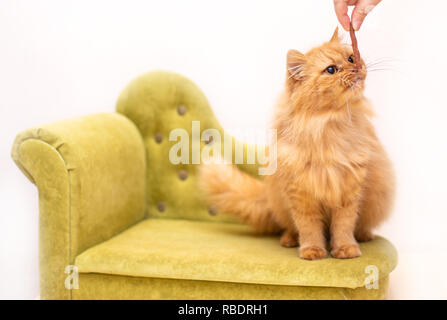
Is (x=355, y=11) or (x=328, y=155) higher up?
(x=355, y=11)

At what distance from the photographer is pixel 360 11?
1.71 meters

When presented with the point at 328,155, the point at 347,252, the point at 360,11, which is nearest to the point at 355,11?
the point at 360,11

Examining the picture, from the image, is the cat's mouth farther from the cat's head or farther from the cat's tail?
the cat's tail

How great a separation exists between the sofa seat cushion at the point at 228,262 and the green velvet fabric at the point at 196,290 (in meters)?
0.03

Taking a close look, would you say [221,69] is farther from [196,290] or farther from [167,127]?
[196,290]

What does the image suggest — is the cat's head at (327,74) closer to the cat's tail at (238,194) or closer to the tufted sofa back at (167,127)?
the cat's tail at (238,194)

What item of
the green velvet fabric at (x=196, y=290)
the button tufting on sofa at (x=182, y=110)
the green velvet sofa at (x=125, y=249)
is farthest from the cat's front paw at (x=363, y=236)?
the button tufting on sofa at (x=182, y=110)

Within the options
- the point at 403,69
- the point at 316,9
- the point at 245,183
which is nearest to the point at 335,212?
the point at 245,183

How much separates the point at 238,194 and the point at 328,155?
0.50 meters

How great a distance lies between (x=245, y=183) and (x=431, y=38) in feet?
3.28

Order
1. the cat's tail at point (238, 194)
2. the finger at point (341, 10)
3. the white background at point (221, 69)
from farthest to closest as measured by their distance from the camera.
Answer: the white background at point (221, 69)
the cat's tail at point (238, 194)
the finger at point (341, 10)

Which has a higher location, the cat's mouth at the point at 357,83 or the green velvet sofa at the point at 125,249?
the cat's mouth at the point at 357,83

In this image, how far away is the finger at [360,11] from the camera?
66.9 inches

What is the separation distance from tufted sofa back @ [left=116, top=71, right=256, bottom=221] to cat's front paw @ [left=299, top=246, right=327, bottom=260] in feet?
2.12
